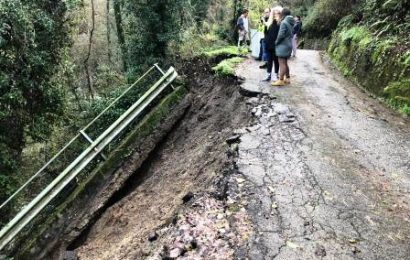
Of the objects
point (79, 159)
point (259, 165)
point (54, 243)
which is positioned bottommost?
point (54, 243)

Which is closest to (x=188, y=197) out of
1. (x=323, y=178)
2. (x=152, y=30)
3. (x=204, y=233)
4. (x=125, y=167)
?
(x=204, y=233)

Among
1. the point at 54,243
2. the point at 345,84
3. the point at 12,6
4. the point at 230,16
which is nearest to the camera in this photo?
the point at 54,243

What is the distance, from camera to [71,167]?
8.83 m

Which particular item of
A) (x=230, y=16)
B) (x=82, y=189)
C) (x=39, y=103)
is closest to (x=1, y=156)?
(x=39, y=103)

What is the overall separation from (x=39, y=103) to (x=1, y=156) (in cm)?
233

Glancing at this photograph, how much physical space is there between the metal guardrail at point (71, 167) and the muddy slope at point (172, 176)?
1.06 m

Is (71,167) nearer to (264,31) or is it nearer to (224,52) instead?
(264,31)

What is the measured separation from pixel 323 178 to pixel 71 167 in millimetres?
5001

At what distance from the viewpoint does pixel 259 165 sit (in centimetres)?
704

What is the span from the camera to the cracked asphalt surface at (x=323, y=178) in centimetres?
525

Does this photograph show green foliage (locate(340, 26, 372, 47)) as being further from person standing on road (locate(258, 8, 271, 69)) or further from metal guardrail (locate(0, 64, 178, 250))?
metal guardrail (locate(0, 64, 178, 250))

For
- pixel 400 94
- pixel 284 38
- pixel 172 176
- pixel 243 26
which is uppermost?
pixel 284 38

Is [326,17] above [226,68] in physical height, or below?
below

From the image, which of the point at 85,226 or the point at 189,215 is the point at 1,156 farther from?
the point at 189,215
